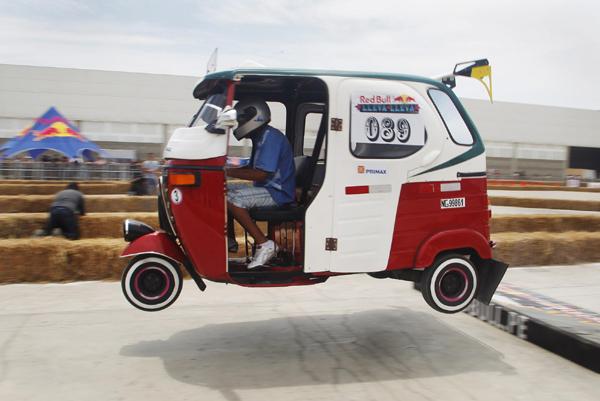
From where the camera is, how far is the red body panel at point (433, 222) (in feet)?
14.0

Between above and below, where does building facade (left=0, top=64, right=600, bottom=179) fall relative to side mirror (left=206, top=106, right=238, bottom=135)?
above

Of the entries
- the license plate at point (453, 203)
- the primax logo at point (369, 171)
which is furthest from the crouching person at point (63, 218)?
the license plate at point (453, 203)

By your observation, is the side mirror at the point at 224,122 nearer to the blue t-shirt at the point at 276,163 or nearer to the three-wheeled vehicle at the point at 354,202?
the three-wheeled vehicle at the point at 354,202

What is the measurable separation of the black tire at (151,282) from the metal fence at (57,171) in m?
20.1

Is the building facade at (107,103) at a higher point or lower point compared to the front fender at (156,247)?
higher

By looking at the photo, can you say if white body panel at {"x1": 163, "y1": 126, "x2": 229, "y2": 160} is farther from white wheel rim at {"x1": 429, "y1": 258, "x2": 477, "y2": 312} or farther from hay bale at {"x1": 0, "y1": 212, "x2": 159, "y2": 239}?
hay bale at {"x1": 0, "y1": 212, "x2": 159, "y2": 239}

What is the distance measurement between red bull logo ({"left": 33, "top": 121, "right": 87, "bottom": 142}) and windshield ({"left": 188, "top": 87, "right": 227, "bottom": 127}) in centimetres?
2123

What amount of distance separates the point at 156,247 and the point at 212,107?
1220 mm

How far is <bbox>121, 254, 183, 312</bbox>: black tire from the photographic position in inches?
163

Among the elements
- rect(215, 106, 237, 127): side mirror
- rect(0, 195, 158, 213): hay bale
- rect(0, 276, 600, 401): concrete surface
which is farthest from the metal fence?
rect(215, 106, 237, 127): side mirror

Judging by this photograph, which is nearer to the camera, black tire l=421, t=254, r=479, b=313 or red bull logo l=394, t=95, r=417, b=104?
red bull logo l=394, t=95, r=417, b=104

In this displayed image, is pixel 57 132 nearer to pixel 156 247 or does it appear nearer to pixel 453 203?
pixel 156 247

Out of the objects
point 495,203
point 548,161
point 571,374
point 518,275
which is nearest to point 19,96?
point 495,203

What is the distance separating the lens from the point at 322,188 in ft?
13.3
